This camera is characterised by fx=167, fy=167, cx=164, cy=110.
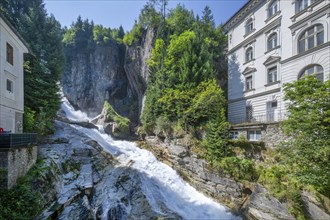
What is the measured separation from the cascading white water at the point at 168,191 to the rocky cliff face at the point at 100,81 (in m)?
18.8

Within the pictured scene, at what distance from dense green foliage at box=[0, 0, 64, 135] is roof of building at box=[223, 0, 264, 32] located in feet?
76.3

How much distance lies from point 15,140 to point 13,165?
1.26m

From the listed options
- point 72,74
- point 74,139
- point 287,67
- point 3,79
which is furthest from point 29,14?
point 287,67

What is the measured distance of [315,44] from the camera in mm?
13656

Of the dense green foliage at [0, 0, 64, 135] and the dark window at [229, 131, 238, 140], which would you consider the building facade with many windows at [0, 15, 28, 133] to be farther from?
the dark window at [229, 131, 238, 140]

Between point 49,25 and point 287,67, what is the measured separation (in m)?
28.6

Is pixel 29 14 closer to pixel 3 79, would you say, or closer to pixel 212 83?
pixel 3 79

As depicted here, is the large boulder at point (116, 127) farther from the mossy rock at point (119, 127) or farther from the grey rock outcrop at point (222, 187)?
the grey rock outcrop at point (222, 187)

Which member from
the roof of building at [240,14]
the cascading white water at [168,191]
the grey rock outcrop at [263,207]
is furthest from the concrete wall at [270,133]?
the roof of building at [240,14]

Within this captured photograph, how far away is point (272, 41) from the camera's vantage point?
17609 millimetres

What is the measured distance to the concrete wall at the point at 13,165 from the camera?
763cm

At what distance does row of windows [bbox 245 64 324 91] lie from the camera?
13.3 metres

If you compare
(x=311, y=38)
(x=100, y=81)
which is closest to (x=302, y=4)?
(x=311, y=38)

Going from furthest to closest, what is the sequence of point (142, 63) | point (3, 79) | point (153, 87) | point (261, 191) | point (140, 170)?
point (142, 63) → point (153, 87) → point (140, 170) → point (261, 191) → point (3, 79)
